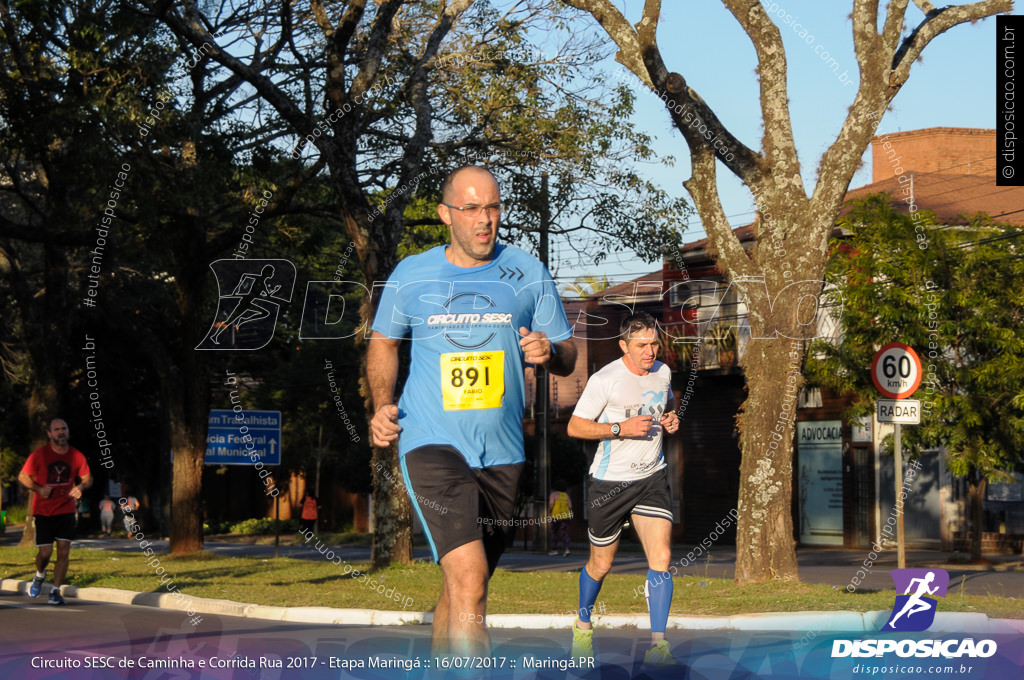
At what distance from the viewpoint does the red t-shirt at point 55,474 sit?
13008 mm

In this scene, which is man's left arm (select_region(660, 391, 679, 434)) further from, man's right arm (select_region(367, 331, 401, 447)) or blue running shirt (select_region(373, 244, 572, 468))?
man's right arm (select_region(367, 331, 401, 447))

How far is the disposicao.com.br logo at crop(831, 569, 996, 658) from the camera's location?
844 centimetres

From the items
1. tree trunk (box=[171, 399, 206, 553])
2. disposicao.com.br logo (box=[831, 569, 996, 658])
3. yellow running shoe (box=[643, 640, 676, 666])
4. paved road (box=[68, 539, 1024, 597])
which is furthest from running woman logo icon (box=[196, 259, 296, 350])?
yellow running shoe (box=[643, 640, 676, 666])

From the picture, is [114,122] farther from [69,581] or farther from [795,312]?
[795,312]

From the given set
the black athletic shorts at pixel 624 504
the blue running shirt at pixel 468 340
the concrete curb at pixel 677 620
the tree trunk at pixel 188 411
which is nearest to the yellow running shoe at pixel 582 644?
the black athletic shorts at pixel 624 504

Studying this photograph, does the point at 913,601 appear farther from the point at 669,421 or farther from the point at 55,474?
the point at 55,474

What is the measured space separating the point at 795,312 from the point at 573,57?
7375mm

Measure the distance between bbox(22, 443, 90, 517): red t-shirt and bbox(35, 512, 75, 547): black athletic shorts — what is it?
0.07 m

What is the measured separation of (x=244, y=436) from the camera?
64.5 feet

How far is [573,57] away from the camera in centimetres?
1956

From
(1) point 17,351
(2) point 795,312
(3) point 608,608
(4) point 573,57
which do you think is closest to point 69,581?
(3) point 608,608

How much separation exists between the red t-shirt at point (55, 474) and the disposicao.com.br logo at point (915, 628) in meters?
8.14

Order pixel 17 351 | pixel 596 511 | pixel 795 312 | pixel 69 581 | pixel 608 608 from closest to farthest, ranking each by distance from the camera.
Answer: pixel 596 511 < pixel 608 608 < pixel 795 312 < pixel 69 581 < pixel 17 351

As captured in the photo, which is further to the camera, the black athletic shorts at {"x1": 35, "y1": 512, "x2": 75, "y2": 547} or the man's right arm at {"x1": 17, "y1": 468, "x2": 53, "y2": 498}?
the black athletic shorts at {"x1": 35, "y1": 512, "x2": 75, "y2": 547}
